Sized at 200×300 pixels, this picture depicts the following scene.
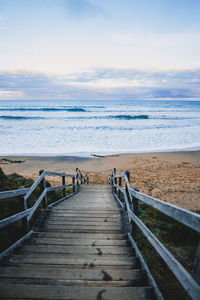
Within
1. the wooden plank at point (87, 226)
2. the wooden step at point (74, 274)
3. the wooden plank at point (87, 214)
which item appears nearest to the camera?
the wooden step at point (74, 274)

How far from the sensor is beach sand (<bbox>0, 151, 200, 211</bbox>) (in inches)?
386

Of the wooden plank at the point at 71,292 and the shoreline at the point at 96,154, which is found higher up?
the shoreline at the point at 96,154

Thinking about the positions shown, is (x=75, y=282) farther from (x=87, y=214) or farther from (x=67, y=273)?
(x=87, y=214)

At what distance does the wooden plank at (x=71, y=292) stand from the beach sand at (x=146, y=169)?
23.5 ft

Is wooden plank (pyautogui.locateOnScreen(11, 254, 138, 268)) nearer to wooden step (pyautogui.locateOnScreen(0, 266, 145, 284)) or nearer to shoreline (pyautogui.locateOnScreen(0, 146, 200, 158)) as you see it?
wooden step (pyautogui.locateOnScreen(0, 266, 145, 284))

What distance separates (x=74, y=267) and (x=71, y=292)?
0.54 m

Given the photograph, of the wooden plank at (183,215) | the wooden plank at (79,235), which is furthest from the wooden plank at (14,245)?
the wooden plank at (183,215)

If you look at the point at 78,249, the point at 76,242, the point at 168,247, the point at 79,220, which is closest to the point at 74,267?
the point at 78,249

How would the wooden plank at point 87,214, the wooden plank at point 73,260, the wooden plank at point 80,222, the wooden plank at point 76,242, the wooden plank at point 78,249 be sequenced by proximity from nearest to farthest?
the wooden plank at point 73,260 < the wooden plank at point 78,249 < the wooden plank at point 76,242 < the wooden plank at point 80,222 < the wooden plank at point 87,214

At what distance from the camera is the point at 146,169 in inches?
540

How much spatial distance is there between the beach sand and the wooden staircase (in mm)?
6243

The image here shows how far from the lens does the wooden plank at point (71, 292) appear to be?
6.18 ft

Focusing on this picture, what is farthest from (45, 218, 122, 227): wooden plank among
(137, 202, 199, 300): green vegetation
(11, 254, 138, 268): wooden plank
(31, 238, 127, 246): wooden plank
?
(11, 254, 138, 268): wooden plank

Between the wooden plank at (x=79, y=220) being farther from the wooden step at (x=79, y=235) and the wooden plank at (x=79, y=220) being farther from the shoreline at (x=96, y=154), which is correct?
the shoreline at (x=96, y=154)
